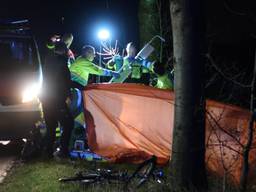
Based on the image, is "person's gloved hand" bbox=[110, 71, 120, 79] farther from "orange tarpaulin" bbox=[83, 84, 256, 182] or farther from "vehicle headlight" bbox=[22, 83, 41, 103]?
"vehicle headlight" bbox=[22, 83, 41, 103]

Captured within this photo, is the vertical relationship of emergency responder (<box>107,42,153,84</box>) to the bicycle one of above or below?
above

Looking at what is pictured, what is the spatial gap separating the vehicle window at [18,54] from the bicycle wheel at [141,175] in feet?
11.7

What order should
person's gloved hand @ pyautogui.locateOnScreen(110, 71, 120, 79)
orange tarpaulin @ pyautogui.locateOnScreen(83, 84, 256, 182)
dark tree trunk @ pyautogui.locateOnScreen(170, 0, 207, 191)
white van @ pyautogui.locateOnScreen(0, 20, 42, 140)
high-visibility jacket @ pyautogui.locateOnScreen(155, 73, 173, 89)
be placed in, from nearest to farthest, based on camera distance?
dark tree trunk @ pyautogui.locateOnScreen(170, 0, 207, 191), orange tarpaulin @ pyautogui.locateOnScreen(83, 84, 256, 182), white van @ pyautogui.locateOnScreen(0, 20, 42, 140), high-visibility jacket @ pyautogui.locateOnScreen(155, 73, 173, 89), person's gloved hand @ pyautogui.locateOnScreen(110, 71, 120, 79)

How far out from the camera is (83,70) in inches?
374

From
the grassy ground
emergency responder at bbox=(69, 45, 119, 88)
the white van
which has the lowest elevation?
the grassy ground

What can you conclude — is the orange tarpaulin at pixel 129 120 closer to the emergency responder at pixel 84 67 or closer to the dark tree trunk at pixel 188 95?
the emergency responder at pixel 84 67

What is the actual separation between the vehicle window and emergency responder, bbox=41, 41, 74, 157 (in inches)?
43.2

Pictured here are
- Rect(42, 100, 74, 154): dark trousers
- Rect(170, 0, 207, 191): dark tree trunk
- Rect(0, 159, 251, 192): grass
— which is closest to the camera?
Rect(170, 0, 207, 191): dark tree trunk

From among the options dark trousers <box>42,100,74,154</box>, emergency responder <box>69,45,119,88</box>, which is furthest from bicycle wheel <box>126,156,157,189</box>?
emergency responder <box>69,45,119,88</box>

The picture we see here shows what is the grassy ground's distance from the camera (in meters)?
6.27

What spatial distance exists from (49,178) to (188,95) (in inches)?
103

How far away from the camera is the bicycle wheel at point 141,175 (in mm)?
6230

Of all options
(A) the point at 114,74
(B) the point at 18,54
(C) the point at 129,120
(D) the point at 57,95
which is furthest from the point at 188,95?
(B) the point at 18,54

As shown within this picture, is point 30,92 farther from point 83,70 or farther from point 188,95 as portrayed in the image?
point 188,95
